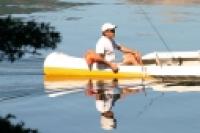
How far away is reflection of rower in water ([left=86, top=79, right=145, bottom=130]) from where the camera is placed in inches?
416

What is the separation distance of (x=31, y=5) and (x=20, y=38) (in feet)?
85.8

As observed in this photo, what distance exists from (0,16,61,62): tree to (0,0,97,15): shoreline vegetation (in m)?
21.0

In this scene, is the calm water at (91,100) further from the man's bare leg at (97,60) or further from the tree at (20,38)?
the tree at (20,38)

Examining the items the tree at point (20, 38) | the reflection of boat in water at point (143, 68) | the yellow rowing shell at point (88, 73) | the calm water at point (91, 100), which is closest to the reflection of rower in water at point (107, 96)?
the calm water at point (91, 100)

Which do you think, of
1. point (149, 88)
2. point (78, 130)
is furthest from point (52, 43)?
point (149, 88)

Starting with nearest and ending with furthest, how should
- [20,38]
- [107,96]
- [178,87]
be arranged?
[20,38] < [107,96] < [178,87]

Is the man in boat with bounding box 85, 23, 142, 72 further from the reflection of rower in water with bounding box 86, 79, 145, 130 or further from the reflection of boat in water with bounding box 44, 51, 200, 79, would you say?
the reflection of rower in water with bounding box 86, 79, 145, 130

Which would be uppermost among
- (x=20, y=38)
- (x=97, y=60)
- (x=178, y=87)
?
(x=20, y=38)

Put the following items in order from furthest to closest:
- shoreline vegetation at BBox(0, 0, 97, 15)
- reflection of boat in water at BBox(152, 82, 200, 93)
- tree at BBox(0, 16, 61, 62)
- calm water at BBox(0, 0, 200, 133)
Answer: shoreline vegetation at BBox(0, 0, 97, 15)
reflection of boat in water at BBox(152, 82, 200, 93)
calm water at BBox(0, 0, 200, 133)
tree at BBox(0, 16, 61, 62)

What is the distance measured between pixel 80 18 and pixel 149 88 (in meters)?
14.0

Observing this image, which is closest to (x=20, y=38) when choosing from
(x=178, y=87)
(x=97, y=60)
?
(x=178, y=87)

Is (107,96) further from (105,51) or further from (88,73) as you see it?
(88,73)

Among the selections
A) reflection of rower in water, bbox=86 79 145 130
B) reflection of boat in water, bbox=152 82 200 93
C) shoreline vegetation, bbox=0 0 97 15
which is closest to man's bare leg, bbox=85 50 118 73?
reflection of rower in water, bbox=86 79 145 130

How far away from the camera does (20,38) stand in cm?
714
